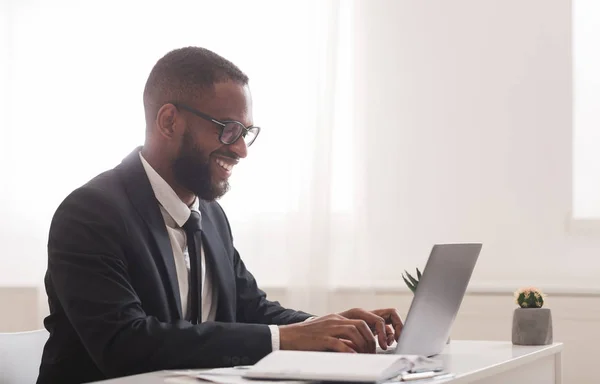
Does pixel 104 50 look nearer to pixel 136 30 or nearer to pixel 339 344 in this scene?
pixel 136 30

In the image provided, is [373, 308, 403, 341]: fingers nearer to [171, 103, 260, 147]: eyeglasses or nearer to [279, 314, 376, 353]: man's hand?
[279, 314, 376, 353]: man's hand

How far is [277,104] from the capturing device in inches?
152

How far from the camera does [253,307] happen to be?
2480 mm

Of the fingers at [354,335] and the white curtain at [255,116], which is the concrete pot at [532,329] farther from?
the white curtain at [255,116]

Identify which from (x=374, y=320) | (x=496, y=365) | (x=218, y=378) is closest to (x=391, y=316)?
(x=374, y=320)

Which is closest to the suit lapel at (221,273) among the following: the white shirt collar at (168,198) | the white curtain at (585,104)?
the white shirt collar at (168,198)

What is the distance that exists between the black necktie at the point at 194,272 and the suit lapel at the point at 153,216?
10 cm

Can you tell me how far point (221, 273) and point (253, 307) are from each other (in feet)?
0.79

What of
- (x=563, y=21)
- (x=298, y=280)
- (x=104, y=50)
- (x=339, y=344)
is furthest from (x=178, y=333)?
(x=104, y=50)

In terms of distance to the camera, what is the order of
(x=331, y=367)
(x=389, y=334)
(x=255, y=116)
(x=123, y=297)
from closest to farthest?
(x=331, y=367), (x=123, y=297), (x=389, y=334), (x=255, y=116)

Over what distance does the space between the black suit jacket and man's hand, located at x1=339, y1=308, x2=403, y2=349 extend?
20cm

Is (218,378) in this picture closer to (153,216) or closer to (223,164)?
(153,216)

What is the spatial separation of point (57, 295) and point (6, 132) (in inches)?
95.8

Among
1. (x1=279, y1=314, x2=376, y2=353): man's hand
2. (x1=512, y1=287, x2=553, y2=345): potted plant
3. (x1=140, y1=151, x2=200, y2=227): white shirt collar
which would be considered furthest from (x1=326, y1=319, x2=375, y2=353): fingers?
(x1=512, y1=287, x2=553, y2=345): potted plant
